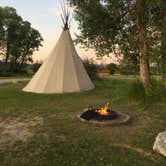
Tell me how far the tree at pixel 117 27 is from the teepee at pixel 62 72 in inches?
54.8

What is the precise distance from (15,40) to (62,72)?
1109 inches

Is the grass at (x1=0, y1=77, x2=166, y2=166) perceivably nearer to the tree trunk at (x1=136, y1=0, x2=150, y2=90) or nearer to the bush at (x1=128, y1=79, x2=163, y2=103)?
the bush at (x1=128, y1=79, x2=163, y2=103)

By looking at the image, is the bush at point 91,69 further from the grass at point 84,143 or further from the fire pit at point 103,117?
the fire pit at point 103,117

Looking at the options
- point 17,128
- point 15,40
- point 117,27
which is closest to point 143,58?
point 117,27

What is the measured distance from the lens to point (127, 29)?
1184 centimetres

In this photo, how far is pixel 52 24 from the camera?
45.6ft

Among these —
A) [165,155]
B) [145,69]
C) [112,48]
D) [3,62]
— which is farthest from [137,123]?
[3,62]

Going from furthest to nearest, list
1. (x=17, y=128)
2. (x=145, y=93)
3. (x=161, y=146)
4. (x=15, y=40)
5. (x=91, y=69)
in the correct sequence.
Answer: (x=15, y=40) < (x=91, y=69) < (x=145, y=93) < (x=17, y=128) < (x=161, y=146)

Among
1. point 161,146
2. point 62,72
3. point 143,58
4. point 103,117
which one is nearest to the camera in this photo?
point 161,146

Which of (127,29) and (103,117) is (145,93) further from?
(127,29)

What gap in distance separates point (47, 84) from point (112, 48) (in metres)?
4.32

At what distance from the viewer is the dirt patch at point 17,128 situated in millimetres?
5023

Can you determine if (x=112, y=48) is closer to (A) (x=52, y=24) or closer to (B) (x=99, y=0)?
(B) (x=99, y=0)

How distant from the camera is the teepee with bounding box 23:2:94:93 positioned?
12703 mm
